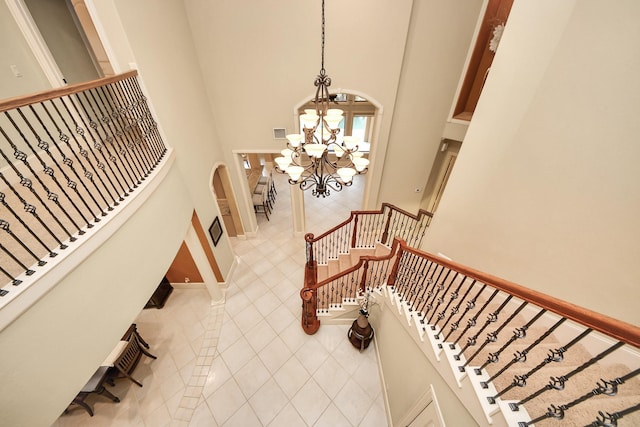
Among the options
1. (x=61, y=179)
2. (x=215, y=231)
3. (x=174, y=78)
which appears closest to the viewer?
(x=61, y=179)

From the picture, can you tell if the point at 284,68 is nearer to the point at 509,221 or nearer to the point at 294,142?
the point at 294,142

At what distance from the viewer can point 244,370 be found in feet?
13.1

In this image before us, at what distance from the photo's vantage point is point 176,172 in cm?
361

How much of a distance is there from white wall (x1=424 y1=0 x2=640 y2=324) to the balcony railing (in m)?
3.97

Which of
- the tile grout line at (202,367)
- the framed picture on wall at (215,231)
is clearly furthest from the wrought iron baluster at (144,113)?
the tile grout line at (202,367)

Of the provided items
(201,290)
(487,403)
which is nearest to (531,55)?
(487,403)

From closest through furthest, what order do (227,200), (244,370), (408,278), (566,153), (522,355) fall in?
(522,355) → (566,153) → (408,278) → (244,370) → (227,200)

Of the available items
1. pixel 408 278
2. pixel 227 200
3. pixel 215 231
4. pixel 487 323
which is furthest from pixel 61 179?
pixel 487 323

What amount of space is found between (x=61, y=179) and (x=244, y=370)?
3.92 metres

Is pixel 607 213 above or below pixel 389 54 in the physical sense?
below

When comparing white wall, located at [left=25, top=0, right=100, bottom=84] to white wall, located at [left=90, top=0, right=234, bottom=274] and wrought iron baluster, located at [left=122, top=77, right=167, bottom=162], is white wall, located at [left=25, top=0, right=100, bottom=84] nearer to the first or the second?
white wall, located at [left=90, top=0, right=234, bottom=274]

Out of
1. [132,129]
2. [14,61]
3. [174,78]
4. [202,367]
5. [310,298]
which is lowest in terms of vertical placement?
[202,367]

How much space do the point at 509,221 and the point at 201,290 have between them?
5759mm

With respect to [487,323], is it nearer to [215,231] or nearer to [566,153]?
[566,153]
